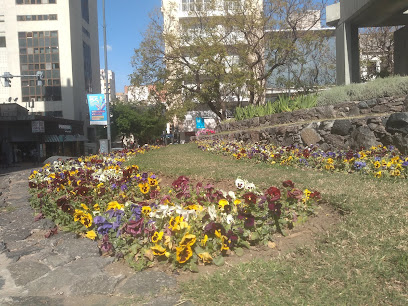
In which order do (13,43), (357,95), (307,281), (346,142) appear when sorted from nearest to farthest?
(307,281) → (346,142) → (357,95) → (13,43)

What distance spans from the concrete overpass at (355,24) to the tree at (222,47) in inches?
260

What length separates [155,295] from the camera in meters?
2.44

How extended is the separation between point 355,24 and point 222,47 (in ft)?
32.8

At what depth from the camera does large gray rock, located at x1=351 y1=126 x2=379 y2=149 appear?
7.23 m

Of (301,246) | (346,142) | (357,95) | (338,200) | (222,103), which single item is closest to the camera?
(301,246)

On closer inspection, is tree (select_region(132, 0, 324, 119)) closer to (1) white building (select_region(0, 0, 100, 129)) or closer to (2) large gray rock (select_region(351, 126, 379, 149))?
(2) large gray rock (select_region(351, 126, 379, 149))

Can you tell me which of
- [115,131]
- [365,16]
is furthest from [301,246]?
[115,131]

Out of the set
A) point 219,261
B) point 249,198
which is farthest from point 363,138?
point 219,261

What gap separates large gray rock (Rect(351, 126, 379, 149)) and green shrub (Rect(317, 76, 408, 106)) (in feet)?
4.36

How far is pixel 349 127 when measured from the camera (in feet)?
25.8

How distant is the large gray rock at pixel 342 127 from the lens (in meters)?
7.86

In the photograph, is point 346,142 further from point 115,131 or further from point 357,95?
point 115,131

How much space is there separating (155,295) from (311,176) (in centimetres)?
375

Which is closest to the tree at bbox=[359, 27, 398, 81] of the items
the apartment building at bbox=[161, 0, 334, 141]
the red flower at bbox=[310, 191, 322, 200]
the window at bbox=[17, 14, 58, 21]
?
the apartment building at bbox=[161, 0, 334, 141]
